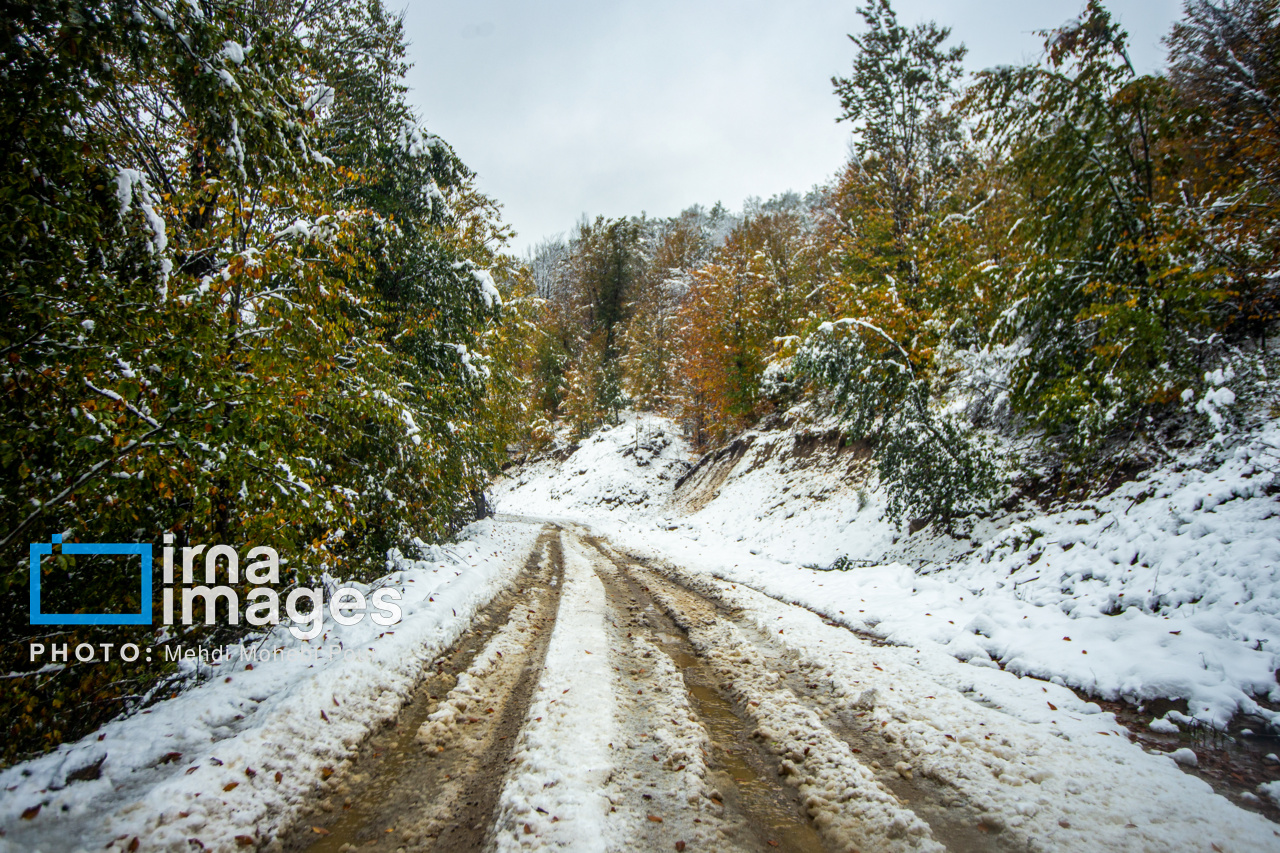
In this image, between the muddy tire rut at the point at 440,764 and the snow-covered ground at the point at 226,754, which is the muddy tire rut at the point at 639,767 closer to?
the muddy tire rut at the point at 440,764

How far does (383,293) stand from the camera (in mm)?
9445

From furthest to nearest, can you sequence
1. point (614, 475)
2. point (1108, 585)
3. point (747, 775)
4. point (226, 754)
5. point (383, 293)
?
point (614, 475) < point (383, 293) < point (1108, 585) < point (747, 775) < point (226, 754)

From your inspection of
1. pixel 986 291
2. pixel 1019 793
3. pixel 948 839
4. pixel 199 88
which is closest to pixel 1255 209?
pixel 986 291

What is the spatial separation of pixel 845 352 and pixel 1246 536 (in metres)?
5.71

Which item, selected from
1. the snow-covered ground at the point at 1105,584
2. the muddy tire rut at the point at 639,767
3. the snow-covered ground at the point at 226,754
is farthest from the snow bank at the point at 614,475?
the snow-covered ground at the point at 226,754

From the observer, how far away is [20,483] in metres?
2.98

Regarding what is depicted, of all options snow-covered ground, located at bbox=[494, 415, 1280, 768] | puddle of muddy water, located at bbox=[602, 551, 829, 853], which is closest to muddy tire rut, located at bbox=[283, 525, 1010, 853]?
puddle of muddy water, located at bbox=[602, 551, 829, 853]

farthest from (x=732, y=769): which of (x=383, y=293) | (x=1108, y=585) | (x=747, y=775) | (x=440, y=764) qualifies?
(x=383, y=293)

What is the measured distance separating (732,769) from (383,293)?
9.73 meters

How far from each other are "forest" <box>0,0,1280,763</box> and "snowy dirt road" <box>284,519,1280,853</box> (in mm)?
2189

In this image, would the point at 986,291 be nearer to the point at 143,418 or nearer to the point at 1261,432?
the point at 1261,432

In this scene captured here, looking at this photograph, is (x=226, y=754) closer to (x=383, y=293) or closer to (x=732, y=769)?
(x=732, y=769)

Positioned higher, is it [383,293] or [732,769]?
[383,293]

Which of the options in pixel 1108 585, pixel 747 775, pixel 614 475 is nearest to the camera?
pixel 747 775
